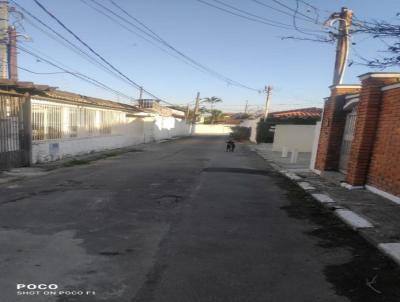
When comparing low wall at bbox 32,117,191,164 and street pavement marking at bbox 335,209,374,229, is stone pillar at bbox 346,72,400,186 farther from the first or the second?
low wall at bbox 32,117,191,164

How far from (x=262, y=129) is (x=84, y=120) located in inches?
847

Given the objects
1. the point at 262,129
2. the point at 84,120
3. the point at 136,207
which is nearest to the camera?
the point at 136,207

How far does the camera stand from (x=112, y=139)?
24156mm

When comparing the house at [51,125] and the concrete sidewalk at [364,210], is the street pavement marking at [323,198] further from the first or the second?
the house at [51,125]

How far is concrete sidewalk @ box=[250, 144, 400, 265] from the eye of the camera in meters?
5.49

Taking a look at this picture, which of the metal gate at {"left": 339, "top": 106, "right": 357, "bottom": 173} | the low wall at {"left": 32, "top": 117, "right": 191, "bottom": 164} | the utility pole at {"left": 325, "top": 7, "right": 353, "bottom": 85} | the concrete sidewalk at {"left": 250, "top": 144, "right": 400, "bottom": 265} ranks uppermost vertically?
the utility pole at {"left": 325, "top": 7, "right": 353, "bottom": 85}

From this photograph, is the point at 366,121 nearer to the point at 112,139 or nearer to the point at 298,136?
the point at 298,136

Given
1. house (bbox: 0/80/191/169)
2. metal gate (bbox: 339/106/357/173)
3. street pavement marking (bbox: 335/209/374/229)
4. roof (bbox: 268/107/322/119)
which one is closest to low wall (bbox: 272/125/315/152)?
roof (bbox: 268/107/322/119)

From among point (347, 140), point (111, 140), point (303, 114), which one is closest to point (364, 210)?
point (347, 140)

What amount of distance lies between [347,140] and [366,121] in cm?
289

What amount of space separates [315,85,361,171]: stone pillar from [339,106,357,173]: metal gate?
0.18m

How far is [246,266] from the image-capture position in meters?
4.39

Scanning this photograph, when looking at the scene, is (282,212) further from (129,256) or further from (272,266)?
(129,256)

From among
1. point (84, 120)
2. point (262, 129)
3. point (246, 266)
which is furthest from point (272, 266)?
point (262, 129)
